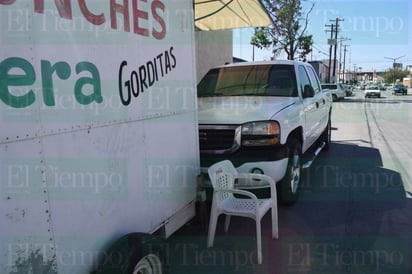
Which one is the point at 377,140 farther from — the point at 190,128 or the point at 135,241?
the point at 135,241

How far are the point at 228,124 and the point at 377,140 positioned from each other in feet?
26.1

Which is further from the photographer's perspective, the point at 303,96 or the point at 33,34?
the point at 303,96

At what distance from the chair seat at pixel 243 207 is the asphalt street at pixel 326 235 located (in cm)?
38

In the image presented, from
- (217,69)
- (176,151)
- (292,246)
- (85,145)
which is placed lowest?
(292,246)

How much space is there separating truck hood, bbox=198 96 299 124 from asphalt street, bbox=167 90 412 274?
1337 mm

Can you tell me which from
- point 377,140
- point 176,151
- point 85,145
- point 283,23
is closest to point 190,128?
point 176,151

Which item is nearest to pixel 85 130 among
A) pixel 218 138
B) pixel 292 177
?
pixel 218 138

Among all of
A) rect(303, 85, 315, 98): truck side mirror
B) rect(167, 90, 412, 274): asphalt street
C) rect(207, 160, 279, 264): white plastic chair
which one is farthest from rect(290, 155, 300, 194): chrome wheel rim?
rect(303, 85, 315, 98): truck side mirror

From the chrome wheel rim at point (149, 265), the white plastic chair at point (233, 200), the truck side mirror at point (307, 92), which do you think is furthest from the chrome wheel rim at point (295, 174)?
the chrome wheel rim at point (149, 265)

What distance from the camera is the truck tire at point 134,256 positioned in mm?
2553

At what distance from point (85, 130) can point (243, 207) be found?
2.25m

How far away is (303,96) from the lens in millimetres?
6102

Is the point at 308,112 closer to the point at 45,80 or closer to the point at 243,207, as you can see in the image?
the point at 243,207

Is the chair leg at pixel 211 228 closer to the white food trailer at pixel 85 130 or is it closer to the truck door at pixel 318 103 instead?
the white food trailer at pixel 85 130
